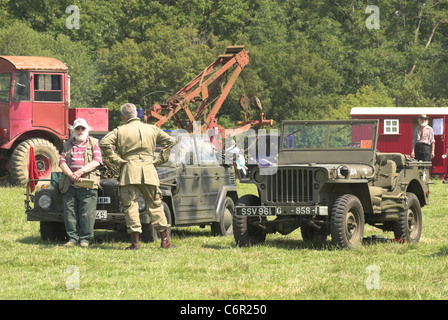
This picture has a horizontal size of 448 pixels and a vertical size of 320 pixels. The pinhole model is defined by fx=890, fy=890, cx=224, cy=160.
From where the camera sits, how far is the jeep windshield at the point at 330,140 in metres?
12.3

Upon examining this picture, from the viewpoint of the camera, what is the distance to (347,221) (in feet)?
36.3

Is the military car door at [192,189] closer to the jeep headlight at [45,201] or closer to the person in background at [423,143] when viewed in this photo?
the jeep headlight at [45,201]

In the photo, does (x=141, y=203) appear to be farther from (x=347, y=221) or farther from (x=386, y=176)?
(x=386, y=176)

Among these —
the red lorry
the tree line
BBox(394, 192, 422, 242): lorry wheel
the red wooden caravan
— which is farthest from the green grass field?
the tree line

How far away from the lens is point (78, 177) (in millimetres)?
11406

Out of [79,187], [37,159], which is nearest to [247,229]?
[79,187]

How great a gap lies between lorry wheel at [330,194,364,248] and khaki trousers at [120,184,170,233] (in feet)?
6.93

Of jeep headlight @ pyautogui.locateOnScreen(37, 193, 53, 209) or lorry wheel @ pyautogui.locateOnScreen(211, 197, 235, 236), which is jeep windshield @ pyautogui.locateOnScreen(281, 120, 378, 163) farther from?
jeep headlight @ pyautogui.locateOnScreen(37, 193, 53, 209)

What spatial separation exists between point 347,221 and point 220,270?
2.49m
